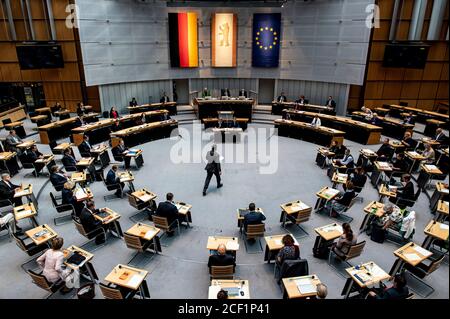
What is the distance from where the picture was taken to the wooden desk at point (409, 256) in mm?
5688

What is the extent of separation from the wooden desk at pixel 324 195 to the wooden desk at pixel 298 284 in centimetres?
312

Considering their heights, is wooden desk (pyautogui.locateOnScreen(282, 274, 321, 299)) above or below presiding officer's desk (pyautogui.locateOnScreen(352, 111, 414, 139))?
below

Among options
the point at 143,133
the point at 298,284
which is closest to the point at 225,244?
the point at 298,284

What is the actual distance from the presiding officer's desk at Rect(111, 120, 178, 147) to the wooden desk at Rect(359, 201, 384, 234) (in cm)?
995

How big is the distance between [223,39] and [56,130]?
11777 millimetres

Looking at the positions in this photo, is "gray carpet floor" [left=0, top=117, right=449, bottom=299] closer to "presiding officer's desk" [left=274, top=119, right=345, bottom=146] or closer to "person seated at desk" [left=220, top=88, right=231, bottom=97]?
"presiding officer's desk" [left=274, top=119, right=345, bottom=146]

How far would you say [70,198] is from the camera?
7746 millimetres

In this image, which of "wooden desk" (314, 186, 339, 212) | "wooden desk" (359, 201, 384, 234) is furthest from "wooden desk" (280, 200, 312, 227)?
"wooden desk" (359, 201, 384, 234)

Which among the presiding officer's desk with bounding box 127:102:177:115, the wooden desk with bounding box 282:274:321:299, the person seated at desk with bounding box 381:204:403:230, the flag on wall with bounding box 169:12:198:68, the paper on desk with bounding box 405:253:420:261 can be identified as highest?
the flag on wall with bounding box 169:12:198:68

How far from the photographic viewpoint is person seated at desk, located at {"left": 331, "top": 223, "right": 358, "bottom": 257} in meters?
6.04

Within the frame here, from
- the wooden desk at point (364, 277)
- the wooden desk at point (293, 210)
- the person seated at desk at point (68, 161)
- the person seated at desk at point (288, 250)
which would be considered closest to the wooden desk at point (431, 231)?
the wooden desk at point (364, 277)

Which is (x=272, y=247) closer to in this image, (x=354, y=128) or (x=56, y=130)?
(x=354, y=128)

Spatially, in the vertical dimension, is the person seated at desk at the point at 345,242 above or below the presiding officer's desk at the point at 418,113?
below

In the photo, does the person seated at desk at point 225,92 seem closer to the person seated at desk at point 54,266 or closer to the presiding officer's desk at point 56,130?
the presiding officer's desk at point 56,130
